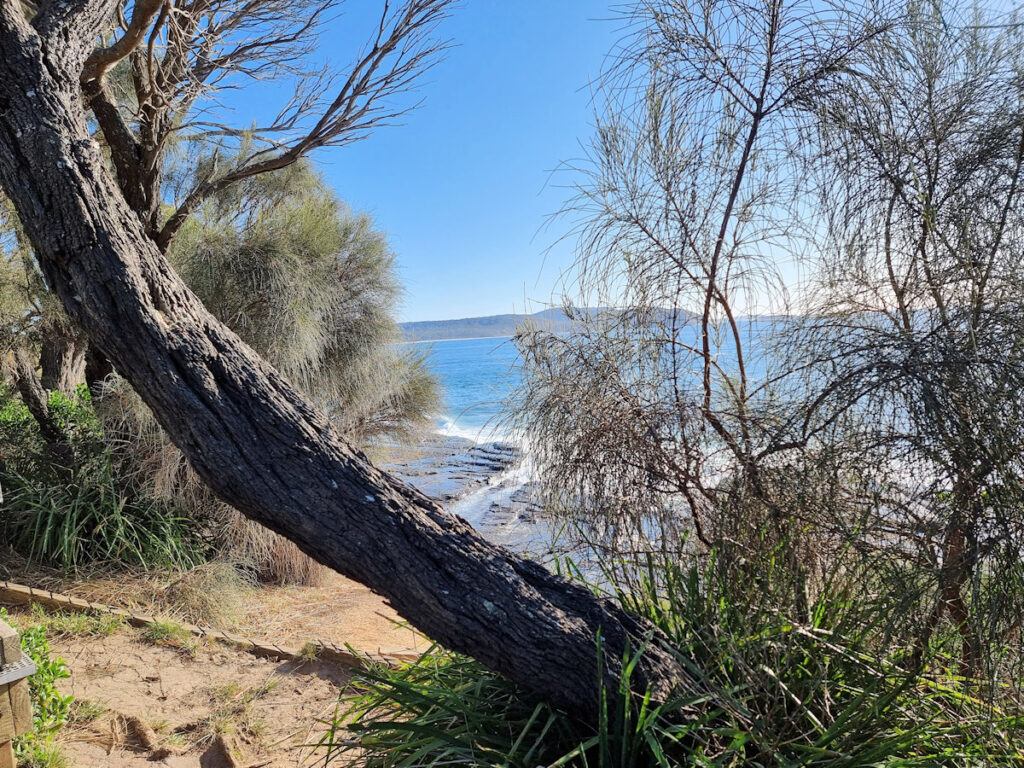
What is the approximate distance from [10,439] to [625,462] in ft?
16.2

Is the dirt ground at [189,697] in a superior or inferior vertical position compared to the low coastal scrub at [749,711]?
inferior

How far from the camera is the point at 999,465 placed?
5.40 feet

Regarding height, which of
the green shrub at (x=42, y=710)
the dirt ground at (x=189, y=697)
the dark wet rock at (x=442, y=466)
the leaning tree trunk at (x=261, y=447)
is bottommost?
the dark wet rock at (x=442, y=466)

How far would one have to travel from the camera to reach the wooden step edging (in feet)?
12.0

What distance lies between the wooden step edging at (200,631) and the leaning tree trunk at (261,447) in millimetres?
2039

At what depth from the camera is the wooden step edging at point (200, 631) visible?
12.0 feet

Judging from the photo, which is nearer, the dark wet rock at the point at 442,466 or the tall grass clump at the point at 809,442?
the tall grass clump at the point at 809,442

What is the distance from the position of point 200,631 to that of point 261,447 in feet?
8.69

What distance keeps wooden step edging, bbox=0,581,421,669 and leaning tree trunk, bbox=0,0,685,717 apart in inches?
80.3

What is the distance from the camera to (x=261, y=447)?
5.78ft

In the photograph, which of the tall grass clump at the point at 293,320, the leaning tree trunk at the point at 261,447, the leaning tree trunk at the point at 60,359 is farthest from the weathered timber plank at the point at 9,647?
the leaning tree trunk at the point at 60,359

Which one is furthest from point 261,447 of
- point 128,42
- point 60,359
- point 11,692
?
point 60,359

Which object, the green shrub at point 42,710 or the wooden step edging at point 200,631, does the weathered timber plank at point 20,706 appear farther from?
the wooden step edging at point 200,631

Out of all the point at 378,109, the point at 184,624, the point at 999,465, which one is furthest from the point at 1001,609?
the point at 378,109
